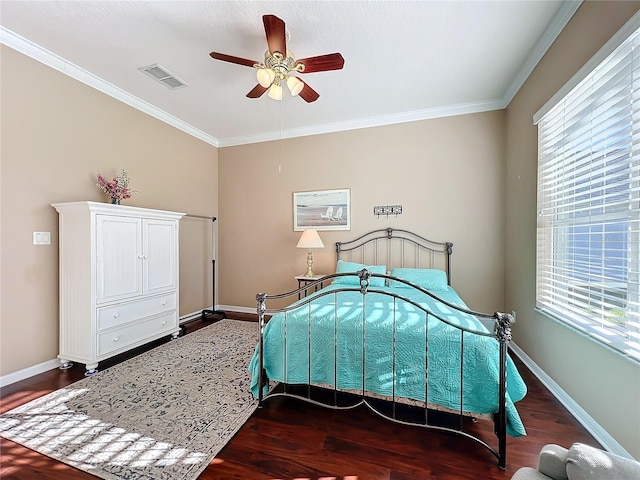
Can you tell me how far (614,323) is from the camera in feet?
5.22

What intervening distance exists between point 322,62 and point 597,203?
220 centimetres

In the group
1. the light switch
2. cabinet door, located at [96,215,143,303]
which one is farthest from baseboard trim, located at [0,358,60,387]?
the light switch

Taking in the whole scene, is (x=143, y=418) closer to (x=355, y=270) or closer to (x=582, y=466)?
(x=582, y=466)

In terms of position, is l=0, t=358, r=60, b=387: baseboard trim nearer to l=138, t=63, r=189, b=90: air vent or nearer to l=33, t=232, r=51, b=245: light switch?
l=33, t=232, r=51, b=245: light switch

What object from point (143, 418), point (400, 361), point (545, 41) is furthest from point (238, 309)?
point (545, 41)


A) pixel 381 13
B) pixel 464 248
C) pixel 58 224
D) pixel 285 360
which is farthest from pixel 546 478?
pixel 58 224

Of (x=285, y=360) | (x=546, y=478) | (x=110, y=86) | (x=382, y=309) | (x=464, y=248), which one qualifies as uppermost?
(x=110, y=86)

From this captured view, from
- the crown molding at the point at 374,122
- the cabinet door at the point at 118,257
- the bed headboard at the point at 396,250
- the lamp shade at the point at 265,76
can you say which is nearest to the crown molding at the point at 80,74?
the crown molding at the point at 374,122

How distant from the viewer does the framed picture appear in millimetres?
4121

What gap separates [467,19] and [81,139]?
3.77 meters

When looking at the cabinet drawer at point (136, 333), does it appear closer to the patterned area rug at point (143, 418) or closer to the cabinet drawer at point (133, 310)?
the cabinet drawer at point (133, 310)

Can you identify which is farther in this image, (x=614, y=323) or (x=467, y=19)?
(x=467, y=19)

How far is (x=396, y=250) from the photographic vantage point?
3.88 meters

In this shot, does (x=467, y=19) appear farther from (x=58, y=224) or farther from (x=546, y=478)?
(x=58, y=224)
